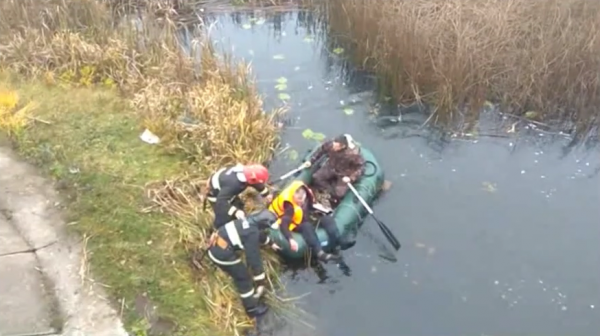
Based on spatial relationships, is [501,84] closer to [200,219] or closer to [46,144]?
[200,219]

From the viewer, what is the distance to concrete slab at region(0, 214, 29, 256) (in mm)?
6844

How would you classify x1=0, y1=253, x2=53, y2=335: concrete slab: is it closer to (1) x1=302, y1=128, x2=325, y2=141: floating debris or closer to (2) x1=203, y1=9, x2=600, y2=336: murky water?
(2) x1=203, y1=9, x2=600, y2=336: murky water

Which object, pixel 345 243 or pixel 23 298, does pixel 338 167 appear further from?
pixel 23 298

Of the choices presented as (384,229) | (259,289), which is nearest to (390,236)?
(384,229)

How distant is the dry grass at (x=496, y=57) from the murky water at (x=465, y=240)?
714 mm

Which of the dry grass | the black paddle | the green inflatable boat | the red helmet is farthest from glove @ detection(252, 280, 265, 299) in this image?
the dry grass

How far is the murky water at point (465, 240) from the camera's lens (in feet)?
23.1

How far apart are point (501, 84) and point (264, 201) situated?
14.0 ft

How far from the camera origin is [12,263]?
6676 millimetres

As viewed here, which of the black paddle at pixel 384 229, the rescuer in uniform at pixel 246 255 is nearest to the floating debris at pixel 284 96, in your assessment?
the black paddle at pixel 384 229

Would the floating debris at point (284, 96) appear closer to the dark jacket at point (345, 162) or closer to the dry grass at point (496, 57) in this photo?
the dry grass at point (496, 57)

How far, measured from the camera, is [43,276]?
6.56 metres

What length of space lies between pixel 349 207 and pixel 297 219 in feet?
2.63

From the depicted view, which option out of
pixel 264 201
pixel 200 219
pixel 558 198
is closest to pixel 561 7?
pixel 558 198
